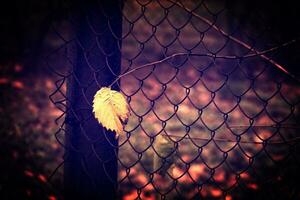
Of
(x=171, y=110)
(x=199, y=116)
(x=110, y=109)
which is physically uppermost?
(x=171, y=110)

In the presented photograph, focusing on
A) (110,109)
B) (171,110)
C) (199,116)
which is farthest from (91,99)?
(171,110)

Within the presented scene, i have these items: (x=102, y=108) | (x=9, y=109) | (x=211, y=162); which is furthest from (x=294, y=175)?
(x=9, y=109)

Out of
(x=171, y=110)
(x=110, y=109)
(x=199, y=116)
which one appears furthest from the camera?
(x=171, y=110)

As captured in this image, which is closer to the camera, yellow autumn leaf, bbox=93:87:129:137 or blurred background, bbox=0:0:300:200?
yellow autumn leaf, bbox=93:87:129:137

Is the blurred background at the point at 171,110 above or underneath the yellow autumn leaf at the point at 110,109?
above

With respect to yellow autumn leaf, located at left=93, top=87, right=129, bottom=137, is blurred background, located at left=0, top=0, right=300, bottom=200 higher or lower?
higher

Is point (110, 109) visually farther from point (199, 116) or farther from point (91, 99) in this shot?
point (199, 116)
